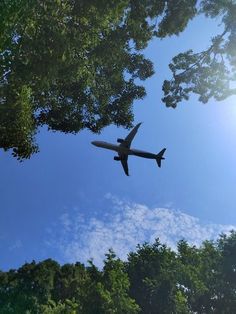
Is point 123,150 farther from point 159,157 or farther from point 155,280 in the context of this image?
point 155,280

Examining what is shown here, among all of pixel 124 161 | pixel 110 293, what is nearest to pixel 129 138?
pixel 124 161

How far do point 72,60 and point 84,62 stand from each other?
33.0 inches

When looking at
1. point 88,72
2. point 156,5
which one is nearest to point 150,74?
point 156,5

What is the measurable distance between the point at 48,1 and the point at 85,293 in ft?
120

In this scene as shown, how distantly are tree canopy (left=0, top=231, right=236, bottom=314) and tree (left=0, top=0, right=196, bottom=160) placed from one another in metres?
25.7

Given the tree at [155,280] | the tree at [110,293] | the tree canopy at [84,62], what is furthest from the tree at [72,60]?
the tree at [155,280]

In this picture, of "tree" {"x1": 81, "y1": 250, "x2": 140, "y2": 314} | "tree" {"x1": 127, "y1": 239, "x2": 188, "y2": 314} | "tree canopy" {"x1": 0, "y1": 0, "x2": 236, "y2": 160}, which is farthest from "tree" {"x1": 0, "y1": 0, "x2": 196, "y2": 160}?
"tree" {"x1": 127, "y1": 239, "x2": 188, "y2": 314}

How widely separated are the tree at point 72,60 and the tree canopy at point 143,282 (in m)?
25.7

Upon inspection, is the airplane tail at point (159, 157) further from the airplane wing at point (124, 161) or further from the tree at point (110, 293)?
the tree at point (110, 293)

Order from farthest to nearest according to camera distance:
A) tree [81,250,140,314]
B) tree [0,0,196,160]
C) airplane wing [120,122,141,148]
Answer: tree [81,250,140,314]
airplane wing [120,122,141,148]
tree [0,0,196,160]

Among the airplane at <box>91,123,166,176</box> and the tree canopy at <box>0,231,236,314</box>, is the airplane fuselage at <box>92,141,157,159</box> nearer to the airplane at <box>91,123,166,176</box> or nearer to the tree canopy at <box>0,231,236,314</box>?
the airplane at <box>91,123,166,176</box>

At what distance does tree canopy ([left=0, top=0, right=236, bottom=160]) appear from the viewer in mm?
18219

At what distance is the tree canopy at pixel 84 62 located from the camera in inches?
717

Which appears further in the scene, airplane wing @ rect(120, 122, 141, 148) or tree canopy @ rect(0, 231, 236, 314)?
tree canopy @ rect(0, 231, 236, 314)
